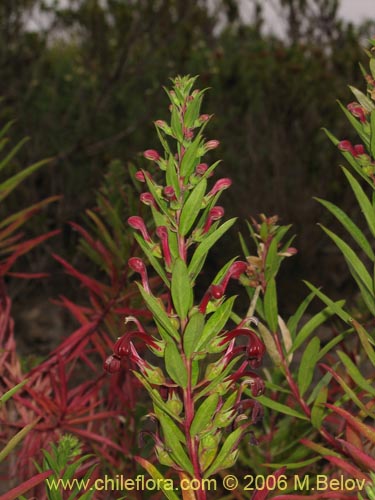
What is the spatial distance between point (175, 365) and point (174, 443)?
0.18ft

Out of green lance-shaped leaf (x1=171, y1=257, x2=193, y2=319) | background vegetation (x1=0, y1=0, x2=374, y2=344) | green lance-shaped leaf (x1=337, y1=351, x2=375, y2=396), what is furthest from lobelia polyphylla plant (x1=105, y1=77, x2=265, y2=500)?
background vegetation (x1=0, y1=0, x2=374, y2=344)

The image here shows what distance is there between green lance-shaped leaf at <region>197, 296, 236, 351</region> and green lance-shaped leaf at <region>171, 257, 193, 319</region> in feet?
0.06

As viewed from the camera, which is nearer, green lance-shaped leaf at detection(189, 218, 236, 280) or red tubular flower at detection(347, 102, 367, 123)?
green lance-shaped leaf at detection(189, 218, 236, 280)

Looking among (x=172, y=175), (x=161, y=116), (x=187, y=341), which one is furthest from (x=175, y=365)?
(x=161, y=116)

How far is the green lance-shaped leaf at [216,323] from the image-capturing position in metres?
0.47

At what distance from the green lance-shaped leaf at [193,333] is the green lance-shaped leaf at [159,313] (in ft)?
0.04

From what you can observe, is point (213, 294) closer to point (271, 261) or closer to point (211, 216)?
point (211, 216)

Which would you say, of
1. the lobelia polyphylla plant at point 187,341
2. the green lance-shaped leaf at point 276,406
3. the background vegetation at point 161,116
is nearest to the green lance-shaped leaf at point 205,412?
the lobelia polyphylla plant at point 187,341

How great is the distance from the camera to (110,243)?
99 centimetres

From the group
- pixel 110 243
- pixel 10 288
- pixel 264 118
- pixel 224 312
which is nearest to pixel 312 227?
pixel 264 118

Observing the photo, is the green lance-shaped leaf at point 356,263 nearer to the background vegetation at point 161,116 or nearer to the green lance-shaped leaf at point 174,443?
the green lance-shaped leaf at point 174,443

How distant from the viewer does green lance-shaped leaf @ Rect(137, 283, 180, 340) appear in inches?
17.8

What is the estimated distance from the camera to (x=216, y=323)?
479 mm

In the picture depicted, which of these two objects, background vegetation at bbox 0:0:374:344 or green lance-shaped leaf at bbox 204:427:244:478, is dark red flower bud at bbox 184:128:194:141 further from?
background vegetation at bbox 0:0:374:344
